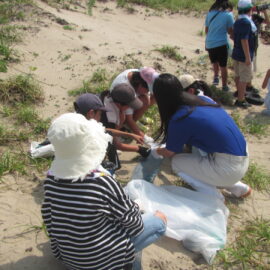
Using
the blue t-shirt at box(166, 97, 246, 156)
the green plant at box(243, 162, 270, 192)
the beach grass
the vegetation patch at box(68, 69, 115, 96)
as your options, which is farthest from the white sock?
the beach grass

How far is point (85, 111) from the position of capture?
307 cm

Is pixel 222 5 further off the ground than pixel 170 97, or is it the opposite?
pixel 222 5

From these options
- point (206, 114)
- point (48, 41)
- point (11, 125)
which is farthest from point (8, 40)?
point (206, 114)

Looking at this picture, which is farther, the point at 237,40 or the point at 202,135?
the point at 237,40

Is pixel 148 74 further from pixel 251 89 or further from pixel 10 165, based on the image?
pixel 251 89

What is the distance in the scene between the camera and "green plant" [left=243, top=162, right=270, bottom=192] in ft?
11.1

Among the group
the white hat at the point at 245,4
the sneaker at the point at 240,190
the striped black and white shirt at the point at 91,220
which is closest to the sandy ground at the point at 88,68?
the sneaker at the point at 240,190

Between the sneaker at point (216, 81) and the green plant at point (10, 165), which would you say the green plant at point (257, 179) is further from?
the sneaker at point (216, 81)

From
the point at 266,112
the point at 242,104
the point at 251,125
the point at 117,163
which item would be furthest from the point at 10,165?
the point at 266,112

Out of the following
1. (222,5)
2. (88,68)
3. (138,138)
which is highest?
(222,5)

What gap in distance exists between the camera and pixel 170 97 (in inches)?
107

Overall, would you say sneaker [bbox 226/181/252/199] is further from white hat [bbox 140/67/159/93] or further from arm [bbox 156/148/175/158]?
white hat [bbox 140/67/159/93]

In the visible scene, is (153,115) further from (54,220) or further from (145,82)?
(54,220)

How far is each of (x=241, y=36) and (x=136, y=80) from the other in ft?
6.57
